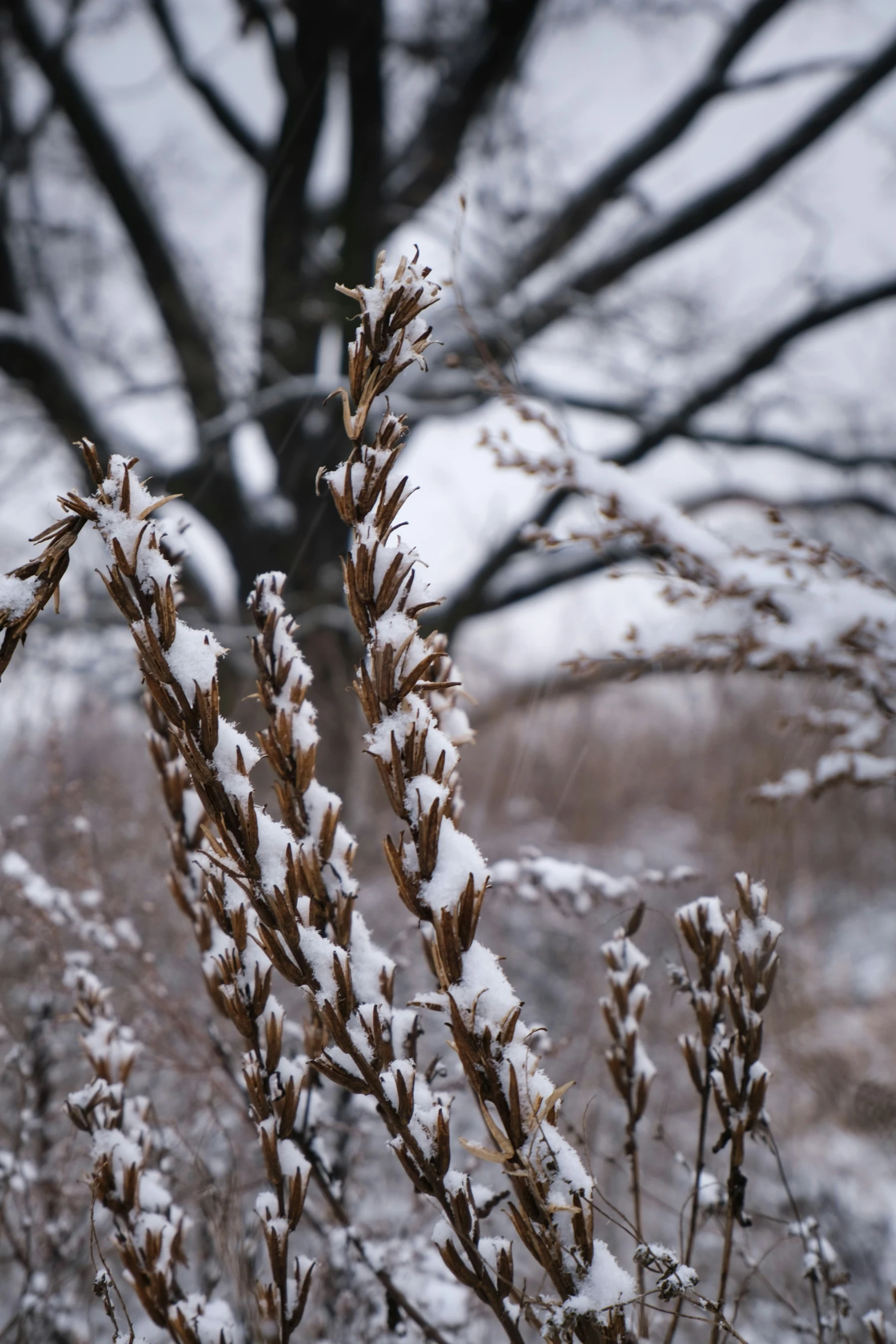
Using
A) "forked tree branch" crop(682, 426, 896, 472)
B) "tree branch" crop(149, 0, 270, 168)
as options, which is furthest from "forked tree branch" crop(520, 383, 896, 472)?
"tree branch" crop(149, 0, 270, 168)

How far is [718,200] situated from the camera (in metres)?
4.86

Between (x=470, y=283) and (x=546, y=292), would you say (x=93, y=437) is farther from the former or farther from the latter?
(x=546, y=292)

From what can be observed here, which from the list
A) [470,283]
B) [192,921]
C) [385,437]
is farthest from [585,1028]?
[470,283]

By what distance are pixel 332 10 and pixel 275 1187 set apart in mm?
6264

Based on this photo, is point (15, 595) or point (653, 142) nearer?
point (15, 595)

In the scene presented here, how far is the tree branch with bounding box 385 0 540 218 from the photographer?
4980 millimetres

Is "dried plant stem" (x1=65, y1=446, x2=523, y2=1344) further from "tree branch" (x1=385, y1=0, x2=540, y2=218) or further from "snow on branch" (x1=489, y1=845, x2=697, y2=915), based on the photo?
"tree branch" (x1=385, y1=0, x2=540, y2=218)

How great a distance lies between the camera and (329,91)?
16.4ft

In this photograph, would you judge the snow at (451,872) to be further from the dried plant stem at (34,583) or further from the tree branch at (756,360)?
the tree branch at (756,360)

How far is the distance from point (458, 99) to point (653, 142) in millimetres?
1445

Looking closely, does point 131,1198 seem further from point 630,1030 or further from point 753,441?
point 753,441

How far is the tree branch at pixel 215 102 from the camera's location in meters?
5.67

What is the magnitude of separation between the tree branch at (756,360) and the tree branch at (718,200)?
871 mm

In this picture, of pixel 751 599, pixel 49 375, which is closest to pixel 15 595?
pixel 751 599
